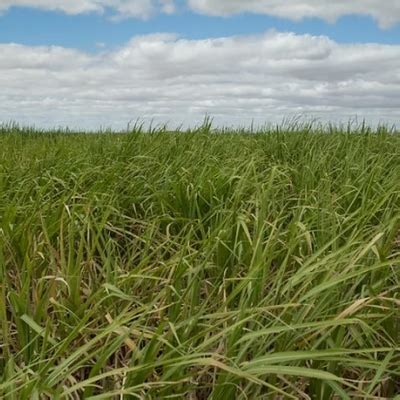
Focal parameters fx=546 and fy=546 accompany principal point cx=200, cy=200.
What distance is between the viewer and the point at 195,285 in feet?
A: 5.08

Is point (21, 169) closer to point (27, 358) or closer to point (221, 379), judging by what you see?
point (27, 358)

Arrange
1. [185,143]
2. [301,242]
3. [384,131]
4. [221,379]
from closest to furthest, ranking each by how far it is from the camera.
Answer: [221,379] < [301,242] < [185,143] < [384,131]

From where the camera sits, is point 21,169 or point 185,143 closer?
point 21,169

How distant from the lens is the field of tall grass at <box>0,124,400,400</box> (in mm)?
1272

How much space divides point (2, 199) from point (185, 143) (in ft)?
4.78

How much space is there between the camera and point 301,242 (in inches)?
76.6

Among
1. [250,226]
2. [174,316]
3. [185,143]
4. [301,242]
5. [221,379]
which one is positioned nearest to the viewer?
[221,379]

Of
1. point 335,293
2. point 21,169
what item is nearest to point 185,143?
point 21,169

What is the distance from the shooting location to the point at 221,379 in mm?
1251

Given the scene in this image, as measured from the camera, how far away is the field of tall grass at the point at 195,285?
1.27 meters

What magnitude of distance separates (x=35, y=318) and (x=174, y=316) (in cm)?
41

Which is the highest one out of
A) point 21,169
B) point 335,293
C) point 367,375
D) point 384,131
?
point 384,131

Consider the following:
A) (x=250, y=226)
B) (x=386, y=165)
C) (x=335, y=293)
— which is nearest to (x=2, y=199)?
(x=250, y=226)

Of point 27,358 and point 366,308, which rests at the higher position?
point 366,308
